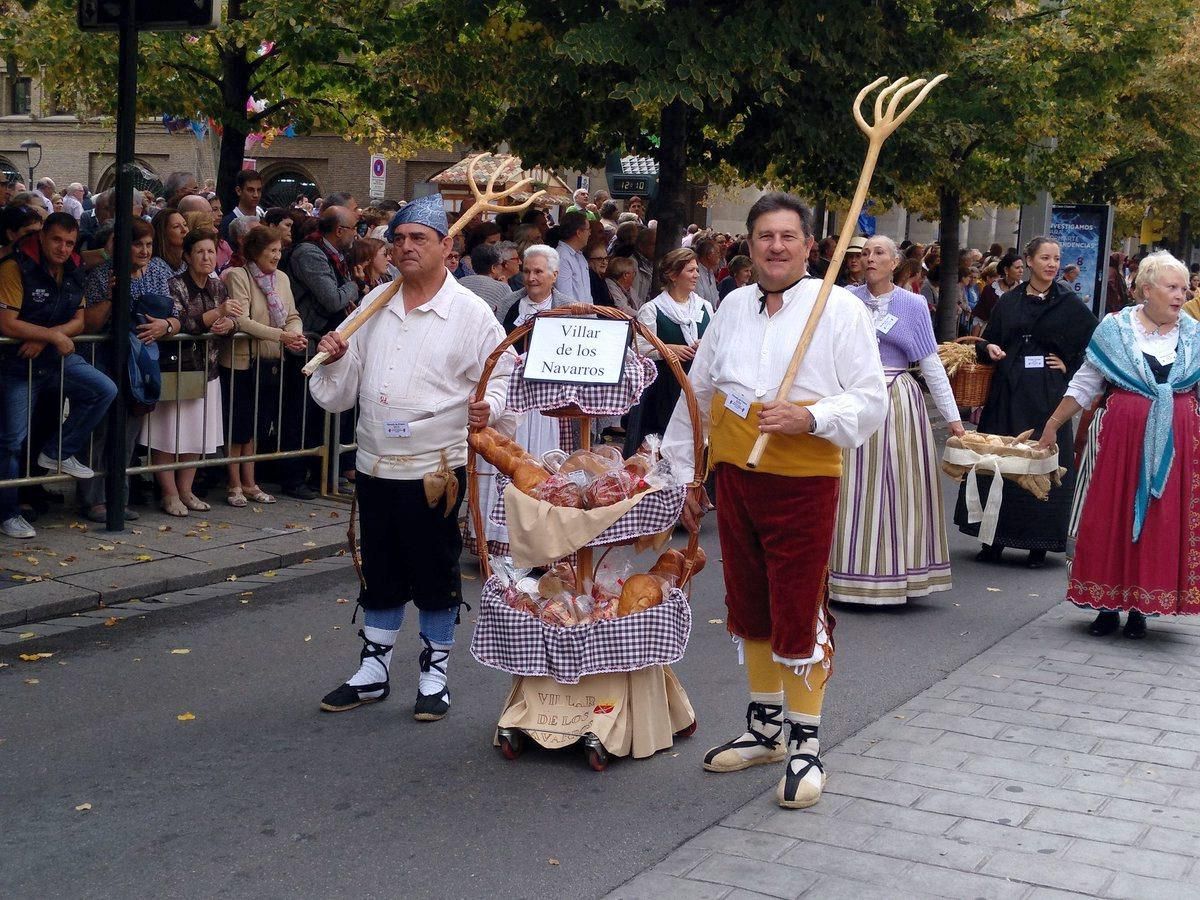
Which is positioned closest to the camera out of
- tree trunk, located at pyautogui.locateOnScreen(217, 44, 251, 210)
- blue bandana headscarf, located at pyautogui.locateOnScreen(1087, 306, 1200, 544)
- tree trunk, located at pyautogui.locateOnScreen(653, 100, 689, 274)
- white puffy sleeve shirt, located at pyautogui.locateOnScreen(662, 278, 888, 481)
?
white puffy sleeve shirt, located at pyautogui.locateOnScreen(662, 278, 888, 481)

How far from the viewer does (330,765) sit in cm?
552

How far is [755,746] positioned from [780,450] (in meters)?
1.17

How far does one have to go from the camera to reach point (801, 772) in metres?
5.16

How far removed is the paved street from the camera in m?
4.56

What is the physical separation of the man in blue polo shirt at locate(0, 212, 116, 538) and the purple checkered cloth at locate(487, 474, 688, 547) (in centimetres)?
457

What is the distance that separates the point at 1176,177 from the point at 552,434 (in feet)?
74.0

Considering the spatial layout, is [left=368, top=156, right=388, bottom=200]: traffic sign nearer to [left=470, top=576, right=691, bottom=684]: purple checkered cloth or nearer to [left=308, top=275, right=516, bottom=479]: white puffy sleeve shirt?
[left=308, top=275, right=516, bottom=479]: white puffy sleeve shirt

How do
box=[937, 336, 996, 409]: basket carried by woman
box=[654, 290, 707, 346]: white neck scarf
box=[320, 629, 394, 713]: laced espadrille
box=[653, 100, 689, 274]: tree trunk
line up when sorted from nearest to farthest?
box=[320, 629, 394, 713]: laced espadrille
box=[937, 336, 996, 409]: basket carried by woman
box=[654, 290, 707, 346]: white neck scarf
box=[653, 100, 689, 274]: tree trunk

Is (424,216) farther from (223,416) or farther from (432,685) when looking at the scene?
(223,416)

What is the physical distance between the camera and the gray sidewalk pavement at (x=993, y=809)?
4512 mm

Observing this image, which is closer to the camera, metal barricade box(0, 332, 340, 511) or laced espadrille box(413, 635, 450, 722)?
laced espadrille box(413, 635, 450, 722)

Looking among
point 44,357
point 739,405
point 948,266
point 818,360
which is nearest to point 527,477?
point 739,405

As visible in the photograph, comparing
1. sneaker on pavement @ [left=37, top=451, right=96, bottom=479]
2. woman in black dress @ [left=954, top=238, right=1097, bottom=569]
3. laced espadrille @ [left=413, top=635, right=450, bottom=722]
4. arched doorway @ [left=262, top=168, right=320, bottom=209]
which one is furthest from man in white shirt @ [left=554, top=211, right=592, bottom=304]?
arched doorway @ [left=262, top=168, right=320, bottom=209]

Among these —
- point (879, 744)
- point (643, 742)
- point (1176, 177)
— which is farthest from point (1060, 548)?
point (1176, 177)
